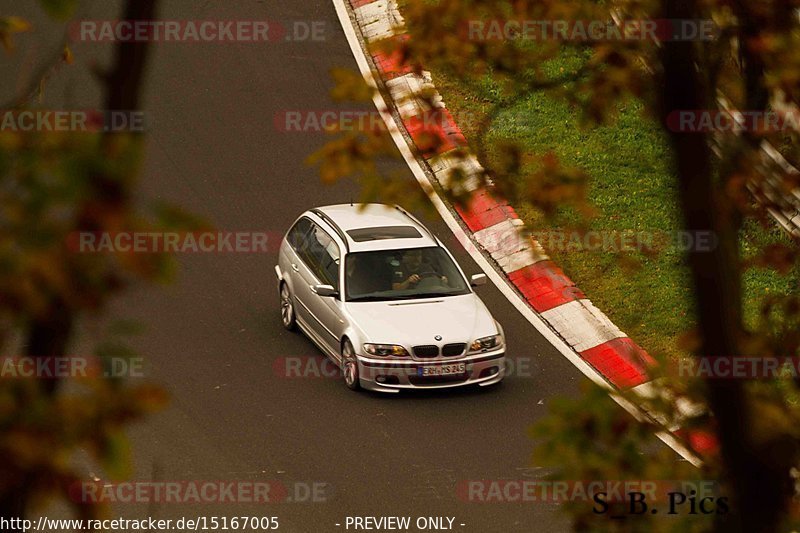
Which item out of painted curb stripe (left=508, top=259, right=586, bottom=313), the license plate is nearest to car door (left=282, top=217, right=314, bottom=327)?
the license plate

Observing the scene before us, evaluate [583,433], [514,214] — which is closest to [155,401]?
[583,433]

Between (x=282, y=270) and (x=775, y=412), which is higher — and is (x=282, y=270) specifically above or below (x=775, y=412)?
above

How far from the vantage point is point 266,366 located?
14.4 metres

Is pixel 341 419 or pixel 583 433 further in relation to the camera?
pixel 341 419

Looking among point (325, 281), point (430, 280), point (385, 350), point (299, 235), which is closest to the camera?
point (385, 350)

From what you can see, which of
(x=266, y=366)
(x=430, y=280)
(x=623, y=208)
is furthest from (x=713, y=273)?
(x=623, y=208)

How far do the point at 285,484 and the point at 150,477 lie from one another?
1285 mm

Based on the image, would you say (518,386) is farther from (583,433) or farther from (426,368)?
(583,433)

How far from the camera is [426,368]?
44.5ft

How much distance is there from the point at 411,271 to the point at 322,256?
3.62ft

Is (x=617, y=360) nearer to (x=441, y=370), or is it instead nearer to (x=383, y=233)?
(x=441, y=370)

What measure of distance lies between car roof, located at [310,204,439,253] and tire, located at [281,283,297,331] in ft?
3.22

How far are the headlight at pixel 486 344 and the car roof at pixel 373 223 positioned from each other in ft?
5.02

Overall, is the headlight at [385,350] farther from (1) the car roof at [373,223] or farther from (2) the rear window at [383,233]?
(2) the rear window at [383,233]
